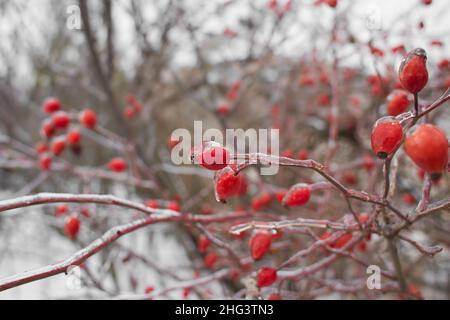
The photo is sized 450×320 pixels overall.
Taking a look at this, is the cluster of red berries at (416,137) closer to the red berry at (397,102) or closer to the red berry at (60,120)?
the red berry at (397,102)

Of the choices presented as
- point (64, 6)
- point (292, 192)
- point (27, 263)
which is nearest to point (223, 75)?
point (64, 6)

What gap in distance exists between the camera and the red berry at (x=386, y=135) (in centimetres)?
82

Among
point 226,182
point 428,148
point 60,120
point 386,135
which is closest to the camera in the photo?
point 428,148

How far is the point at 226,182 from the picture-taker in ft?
3.05

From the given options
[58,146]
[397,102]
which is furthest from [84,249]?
[58,146]

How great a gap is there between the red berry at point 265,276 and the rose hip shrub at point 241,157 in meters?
0.01

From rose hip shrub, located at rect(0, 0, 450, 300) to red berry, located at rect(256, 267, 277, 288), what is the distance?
0.04ft

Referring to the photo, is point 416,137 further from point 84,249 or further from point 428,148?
point 84,249

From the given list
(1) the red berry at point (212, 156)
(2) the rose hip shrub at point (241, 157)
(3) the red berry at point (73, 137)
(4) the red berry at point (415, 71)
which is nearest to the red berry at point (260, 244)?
(2) the rose hip shrub at point (241, 157)

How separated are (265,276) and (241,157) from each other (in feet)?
1.39

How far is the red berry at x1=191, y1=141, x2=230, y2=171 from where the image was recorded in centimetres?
85

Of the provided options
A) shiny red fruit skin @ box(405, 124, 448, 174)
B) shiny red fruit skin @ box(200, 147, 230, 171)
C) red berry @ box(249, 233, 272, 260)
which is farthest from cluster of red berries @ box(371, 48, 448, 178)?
red berry @ box(249, 233, 272, 260)

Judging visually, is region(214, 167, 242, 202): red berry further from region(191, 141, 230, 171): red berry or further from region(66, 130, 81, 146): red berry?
region(66, 130, 81, 146): red berry

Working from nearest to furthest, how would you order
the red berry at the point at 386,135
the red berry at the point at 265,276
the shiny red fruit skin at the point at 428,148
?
the shiny red fruit skin at the point at 428,148, the red berry at the point at 386,135, the red berry at the point at 265,276
